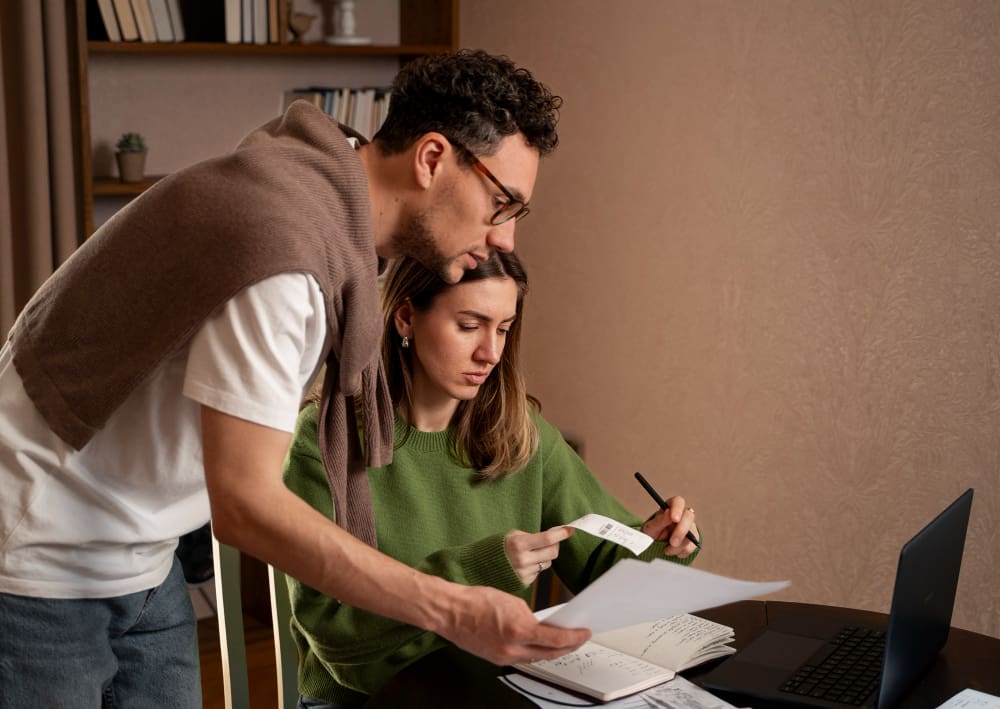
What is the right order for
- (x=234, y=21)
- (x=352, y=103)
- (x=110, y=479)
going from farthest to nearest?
(x=352, y=103) < (x=234, y=21) < (x=110, y=479)

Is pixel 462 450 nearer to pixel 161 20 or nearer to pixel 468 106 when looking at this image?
pixel 468 106

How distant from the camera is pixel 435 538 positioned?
180 centimetres

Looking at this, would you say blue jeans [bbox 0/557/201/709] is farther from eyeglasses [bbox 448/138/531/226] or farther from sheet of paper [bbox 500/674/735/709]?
eyeglasses [bbox 448/138/531/226]

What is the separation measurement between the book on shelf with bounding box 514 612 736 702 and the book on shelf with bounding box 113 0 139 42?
233 cm

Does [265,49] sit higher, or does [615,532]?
[265,49]

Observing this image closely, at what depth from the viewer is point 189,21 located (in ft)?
10.8

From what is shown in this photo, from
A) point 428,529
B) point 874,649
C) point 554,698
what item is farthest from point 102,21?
point 874,649

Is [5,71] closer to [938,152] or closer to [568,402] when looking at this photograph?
[568,402]

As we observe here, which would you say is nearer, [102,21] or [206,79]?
[102,21]

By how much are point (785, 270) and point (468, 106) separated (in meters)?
1.31

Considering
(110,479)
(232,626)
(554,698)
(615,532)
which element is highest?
(110,479)

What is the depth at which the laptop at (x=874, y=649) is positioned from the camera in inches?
50.4

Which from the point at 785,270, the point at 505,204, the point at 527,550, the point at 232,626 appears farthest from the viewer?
the point at 785,270

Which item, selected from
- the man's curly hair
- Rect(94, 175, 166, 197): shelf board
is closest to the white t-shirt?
the man's curly hair
